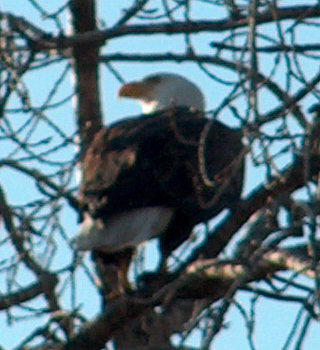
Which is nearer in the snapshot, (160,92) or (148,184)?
(148,184)

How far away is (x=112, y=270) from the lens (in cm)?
Result: 599

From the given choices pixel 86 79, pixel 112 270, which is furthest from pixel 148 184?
pixel 86 79

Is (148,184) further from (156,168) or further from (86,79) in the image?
(86,79)

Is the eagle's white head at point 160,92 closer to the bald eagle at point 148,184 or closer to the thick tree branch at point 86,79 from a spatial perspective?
the bald eagle at point 148,184

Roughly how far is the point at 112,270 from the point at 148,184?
1.53 ft

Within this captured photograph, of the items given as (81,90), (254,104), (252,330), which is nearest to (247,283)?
(252,330)

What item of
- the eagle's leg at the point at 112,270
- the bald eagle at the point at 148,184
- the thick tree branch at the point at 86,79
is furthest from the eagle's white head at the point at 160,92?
the eagle's leg at the point at 112,270

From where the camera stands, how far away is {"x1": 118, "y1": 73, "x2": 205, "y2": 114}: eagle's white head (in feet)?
25.9

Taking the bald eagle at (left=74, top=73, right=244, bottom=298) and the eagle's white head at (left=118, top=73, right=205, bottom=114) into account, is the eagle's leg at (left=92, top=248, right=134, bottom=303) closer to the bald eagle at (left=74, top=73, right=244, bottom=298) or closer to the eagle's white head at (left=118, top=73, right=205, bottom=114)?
the bald eagle at (left=74, top=73, right=244, bottom=298)

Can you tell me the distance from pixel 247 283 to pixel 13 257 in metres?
1.37

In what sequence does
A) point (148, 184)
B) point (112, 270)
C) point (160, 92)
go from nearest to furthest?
point (148, 184) < point (112, 270) < point (160, 92)

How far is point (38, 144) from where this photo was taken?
508 cm

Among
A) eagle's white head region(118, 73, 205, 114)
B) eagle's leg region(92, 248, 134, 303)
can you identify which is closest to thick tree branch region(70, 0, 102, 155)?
eagle's leg region(92, 248, 134, 303)

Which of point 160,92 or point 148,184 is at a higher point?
point 160,92
